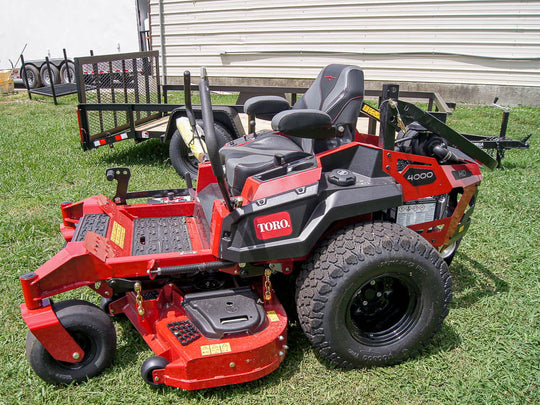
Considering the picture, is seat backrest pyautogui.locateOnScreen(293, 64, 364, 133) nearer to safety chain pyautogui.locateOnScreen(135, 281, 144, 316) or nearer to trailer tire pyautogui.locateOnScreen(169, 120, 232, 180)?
safety chain pyautogui.locateOnScreen(135, 281, 144, 316)

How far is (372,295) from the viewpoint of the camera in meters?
2.89

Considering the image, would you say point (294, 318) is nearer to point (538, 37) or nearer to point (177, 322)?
point (177, 322)

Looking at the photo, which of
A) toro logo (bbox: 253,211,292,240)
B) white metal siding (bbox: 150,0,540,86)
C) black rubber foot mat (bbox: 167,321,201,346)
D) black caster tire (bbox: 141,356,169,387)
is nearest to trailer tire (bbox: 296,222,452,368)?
toro logo (bbox: 253,211,292,240)

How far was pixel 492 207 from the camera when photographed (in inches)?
200

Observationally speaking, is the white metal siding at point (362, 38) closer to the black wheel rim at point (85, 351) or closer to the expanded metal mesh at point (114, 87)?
the expanded metal mesh at point (114, 87)

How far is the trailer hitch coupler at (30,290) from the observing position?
8.00ft

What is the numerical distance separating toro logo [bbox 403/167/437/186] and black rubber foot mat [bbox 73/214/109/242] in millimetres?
1918

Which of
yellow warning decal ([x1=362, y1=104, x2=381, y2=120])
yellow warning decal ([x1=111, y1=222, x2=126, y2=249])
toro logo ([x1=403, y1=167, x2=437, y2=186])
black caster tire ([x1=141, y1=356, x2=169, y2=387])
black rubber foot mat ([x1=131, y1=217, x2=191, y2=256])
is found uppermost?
yellow warning decal ([x1=362, y1=104, x2=381, y2=120])

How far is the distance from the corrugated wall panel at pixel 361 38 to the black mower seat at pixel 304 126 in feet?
22.3

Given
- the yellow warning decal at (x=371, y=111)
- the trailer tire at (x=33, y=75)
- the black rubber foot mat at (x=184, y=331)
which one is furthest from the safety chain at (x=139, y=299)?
the trailer tire at (x=33, y=75)

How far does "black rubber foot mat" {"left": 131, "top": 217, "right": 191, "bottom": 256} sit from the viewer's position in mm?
3121

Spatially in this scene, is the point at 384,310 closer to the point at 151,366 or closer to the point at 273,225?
the point at 273,225

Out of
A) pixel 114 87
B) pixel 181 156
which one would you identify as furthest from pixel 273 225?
pixel 114 87

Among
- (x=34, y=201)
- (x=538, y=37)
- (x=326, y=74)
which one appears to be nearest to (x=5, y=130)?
(x=34, y=201)
